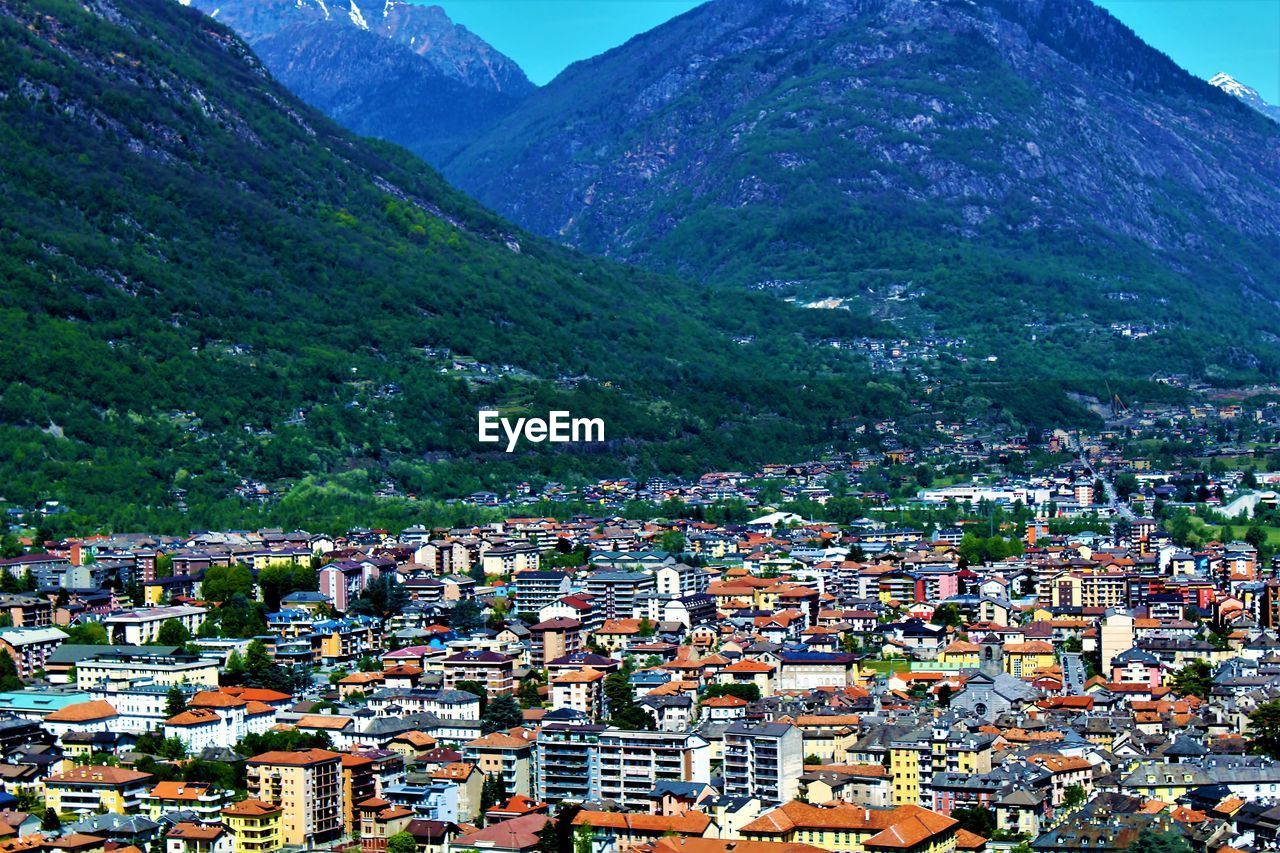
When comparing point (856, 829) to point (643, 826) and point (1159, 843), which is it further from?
point (1159, 843)

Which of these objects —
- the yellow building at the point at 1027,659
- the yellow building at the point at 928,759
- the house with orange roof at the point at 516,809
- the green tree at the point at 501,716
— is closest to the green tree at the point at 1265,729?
the yellow building at the point at 928,759

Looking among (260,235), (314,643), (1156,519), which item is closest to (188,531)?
(314,643)

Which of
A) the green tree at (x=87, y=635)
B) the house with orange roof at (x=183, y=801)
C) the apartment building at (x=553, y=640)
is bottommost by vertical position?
the house with orange roof at (x=183, y=801)

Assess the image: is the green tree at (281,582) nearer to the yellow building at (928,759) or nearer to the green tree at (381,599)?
the green tree at (381,599)

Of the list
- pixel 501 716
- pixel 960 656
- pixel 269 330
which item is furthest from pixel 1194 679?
pixel 269 330

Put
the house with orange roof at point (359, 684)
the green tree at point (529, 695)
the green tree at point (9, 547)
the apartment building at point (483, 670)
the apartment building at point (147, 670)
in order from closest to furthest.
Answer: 1. the green tree at point (529, 695)
2. the apartment building at point (147, 670)
3. the house with orange roof at point (359, 684)
4. the apartment building at point (483, 670)
5. the green tree at point (9, 547)

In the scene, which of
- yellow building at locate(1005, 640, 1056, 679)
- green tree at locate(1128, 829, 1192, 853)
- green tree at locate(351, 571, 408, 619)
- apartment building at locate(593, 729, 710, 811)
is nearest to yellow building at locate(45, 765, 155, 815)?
apartment building at locate(593, 729, 710, 811)
